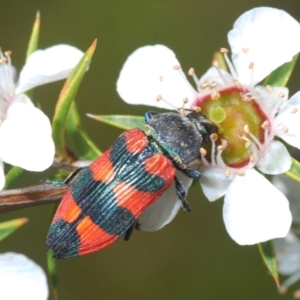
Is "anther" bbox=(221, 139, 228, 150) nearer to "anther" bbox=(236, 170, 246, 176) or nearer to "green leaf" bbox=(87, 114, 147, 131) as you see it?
"anther" bbox=(236, 170, 246, 176)

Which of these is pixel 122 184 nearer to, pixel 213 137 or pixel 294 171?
pixel 213 137

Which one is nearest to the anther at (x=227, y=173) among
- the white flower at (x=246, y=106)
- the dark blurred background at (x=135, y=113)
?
the white flower at (x=246, y=106)

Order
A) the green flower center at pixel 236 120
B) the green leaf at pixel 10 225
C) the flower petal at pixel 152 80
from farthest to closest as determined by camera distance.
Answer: the flower petal at pixel 152 80 < the green flower center at pixel 236 120 < the green leaf at pixel 10 225

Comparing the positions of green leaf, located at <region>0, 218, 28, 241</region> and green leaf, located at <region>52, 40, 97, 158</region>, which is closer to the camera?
green leaf, located at <region>0, 218, 28, 241</region>

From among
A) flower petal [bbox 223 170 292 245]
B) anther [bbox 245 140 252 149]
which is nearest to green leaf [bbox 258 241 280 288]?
flower petal [bbox 223 170 292 245]

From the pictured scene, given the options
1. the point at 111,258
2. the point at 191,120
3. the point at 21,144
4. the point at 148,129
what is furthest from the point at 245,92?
the point at 111,258

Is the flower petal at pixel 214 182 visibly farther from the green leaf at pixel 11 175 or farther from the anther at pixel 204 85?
the green leaf at pixel 11 175

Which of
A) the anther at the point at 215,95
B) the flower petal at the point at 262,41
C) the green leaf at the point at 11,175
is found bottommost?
the green leaf at the point at 11,175
